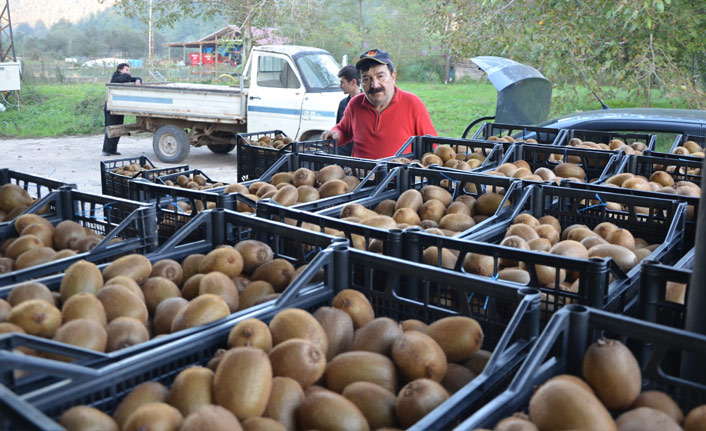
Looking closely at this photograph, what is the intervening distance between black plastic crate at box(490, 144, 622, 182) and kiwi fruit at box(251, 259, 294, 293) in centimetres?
252

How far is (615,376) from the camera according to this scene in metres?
1.44

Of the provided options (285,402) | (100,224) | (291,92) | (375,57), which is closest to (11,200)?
(100,224)

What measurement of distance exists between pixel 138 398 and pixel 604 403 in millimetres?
1024

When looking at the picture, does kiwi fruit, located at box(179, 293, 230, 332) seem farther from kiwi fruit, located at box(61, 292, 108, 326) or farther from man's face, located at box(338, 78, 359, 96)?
man's face, located at box(338, 78, 359, 96)

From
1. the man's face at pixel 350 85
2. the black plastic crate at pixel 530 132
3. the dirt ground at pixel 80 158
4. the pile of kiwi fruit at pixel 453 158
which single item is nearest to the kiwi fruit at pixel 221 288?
the pile of kiwi fruit at pixel 453 158

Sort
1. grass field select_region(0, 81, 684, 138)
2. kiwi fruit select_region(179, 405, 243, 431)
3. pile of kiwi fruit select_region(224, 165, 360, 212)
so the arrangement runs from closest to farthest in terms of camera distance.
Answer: kiwi fruit select_region(179, 405, 243, 431)
pile of kiwi fruit select_region(224, 165, 360, 212)
grass field select_region(0, 81, 684, 138)

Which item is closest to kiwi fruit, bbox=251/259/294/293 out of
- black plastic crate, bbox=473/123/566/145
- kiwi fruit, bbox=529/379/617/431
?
kiwi fruit, bbox=529/379/617/431

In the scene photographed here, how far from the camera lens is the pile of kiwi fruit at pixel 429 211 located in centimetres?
300

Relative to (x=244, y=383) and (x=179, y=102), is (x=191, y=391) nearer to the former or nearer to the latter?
(x=244, y=383)

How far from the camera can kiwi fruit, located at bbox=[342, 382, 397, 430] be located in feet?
4.88

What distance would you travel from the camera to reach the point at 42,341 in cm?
138

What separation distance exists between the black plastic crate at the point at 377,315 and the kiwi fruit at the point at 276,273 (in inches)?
6.7

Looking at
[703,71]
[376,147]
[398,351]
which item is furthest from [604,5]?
[398,351]

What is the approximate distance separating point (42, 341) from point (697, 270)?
1465 mm
